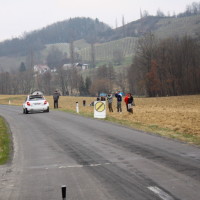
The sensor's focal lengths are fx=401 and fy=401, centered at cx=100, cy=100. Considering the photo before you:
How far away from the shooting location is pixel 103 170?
8633mm

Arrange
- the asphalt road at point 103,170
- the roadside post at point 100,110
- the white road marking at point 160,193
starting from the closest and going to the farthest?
the white road marking at point 160,193
the asphalt road at point 103,170
the roadside post at point 100,110

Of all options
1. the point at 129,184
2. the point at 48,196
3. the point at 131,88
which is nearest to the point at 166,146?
the point at 129,184

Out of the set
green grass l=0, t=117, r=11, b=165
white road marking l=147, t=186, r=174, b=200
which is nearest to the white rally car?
green grass l=0, t=117, r=11, b=165

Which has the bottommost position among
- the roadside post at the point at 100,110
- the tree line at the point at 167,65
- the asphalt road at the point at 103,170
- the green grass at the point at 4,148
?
the asphalt road at the point at 103,170

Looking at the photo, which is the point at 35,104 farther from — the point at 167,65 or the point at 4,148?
the point at 167,65

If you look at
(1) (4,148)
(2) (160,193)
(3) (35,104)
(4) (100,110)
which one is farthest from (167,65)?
(2) (160,193)

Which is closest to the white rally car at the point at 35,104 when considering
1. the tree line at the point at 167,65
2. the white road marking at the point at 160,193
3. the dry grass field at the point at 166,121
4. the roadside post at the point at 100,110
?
the dry grass field at the point at 166,121

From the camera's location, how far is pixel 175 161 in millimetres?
9422

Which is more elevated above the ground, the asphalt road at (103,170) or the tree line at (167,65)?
the tree line at (167,65)

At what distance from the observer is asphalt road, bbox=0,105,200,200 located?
669cm

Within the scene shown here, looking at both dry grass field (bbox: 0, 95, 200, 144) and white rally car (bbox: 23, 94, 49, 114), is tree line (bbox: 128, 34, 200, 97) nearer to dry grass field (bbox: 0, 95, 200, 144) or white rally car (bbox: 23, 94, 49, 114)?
dry grass field (bbox: 0, 95, 200, 144)

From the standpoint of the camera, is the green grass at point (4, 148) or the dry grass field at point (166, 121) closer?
the green grass at point (4, 148)

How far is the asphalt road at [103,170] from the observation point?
21.9ft

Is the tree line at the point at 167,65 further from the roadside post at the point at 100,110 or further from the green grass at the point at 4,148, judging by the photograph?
the green grass at the point at 4,148
